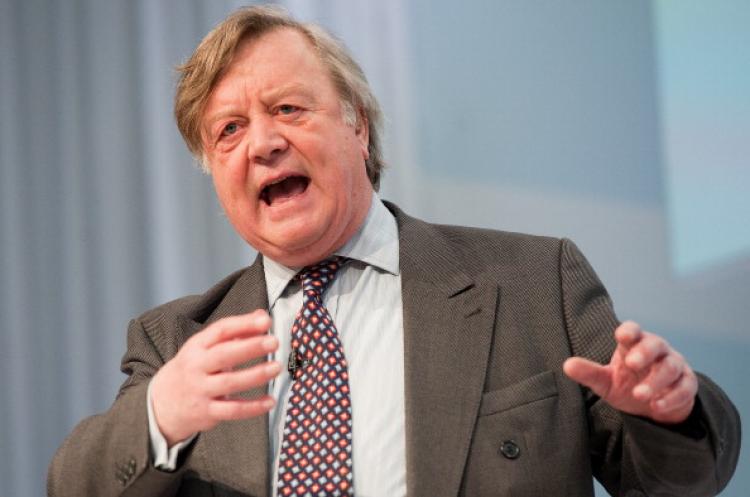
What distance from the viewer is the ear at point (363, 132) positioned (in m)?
2.20

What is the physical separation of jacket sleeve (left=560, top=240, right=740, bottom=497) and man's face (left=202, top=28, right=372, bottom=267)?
1.55 ft

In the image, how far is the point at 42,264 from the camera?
9.77 ft

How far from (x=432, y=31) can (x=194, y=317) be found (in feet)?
3.93

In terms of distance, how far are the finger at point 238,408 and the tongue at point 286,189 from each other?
1.98 feet

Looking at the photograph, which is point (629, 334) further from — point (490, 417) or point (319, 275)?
point (319, 275)

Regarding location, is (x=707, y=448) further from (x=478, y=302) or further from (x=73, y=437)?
(x=73, y=437)

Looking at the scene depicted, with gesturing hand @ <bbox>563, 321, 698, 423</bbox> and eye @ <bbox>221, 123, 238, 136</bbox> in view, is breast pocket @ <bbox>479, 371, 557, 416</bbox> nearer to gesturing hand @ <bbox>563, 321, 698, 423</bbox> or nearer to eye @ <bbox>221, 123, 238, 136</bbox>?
gesturing hand @ <bbox>563, 321, 698, 423</bbox>

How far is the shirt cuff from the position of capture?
63.5 inches

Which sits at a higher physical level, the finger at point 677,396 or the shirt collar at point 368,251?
the shirt collar at point 368,251

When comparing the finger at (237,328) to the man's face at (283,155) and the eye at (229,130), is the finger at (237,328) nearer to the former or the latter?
the man's face at (283,155)

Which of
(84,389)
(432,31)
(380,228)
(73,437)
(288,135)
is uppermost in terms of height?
(432,31)

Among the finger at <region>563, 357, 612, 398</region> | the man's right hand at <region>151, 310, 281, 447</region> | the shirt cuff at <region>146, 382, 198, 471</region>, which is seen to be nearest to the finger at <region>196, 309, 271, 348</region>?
the man's right hand at <region>151, 310, 281, 447</region>

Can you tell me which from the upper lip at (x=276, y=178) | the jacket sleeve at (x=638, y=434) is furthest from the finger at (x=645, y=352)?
the upper lip at (x=276, y=178)

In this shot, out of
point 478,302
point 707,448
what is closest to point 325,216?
point 478,302
